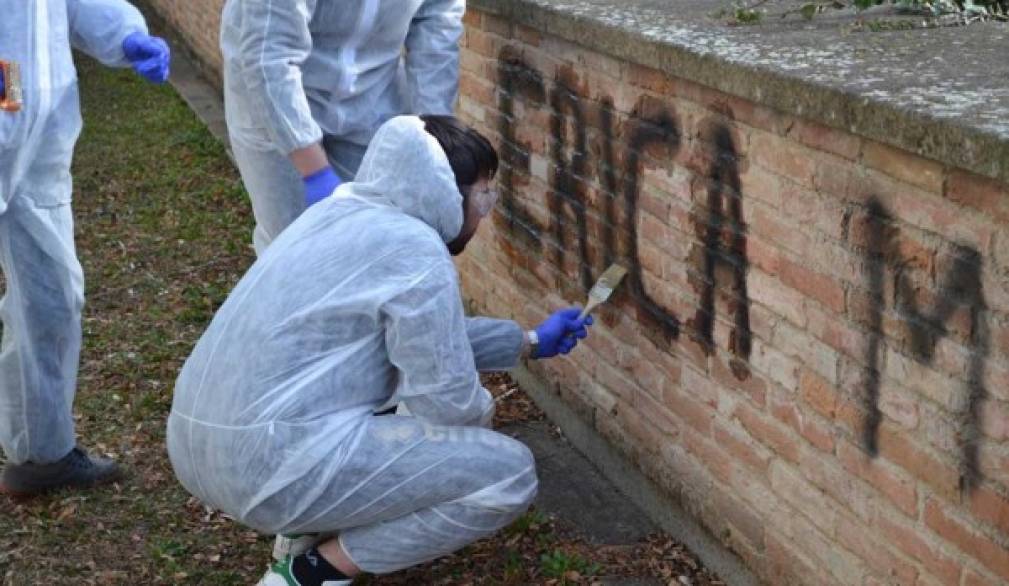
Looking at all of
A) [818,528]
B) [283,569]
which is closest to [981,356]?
[818,528]

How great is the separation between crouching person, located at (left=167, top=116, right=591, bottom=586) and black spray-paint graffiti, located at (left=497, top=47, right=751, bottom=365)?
51cm

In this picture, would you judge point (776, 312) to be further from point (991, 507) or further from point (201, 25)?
point (201, 25)

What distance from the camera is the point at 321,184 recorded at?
4.25m

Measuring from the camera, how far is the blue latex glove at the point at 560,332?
4.05 metres

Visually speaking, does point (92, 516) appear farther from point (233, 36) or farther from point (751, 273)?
point (751, 273)

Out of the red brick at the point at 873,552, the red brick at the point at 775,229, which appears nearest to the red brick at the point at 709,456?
the red brick at the point at 873,552

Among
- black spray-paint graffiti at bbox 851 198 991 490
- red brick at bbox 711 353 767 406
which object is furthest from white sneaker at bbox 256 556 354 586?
black spray-paint graffiti at bbox 851 198 991 490

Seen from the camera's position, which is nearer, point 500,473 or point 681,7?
point 500,473

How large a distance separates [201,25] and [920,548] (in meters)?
9.45

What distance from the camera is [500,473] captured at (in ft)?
12.4

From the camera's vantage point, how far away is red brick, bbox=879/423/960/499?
2916mm

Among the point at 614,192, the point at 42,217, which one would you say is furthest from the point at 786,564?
the point at 42,217

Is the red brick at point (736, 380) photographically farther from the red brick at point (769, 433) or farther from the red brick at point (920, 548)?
the red brick at point (920, 548)

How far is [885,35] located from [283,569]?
76.2 inches
